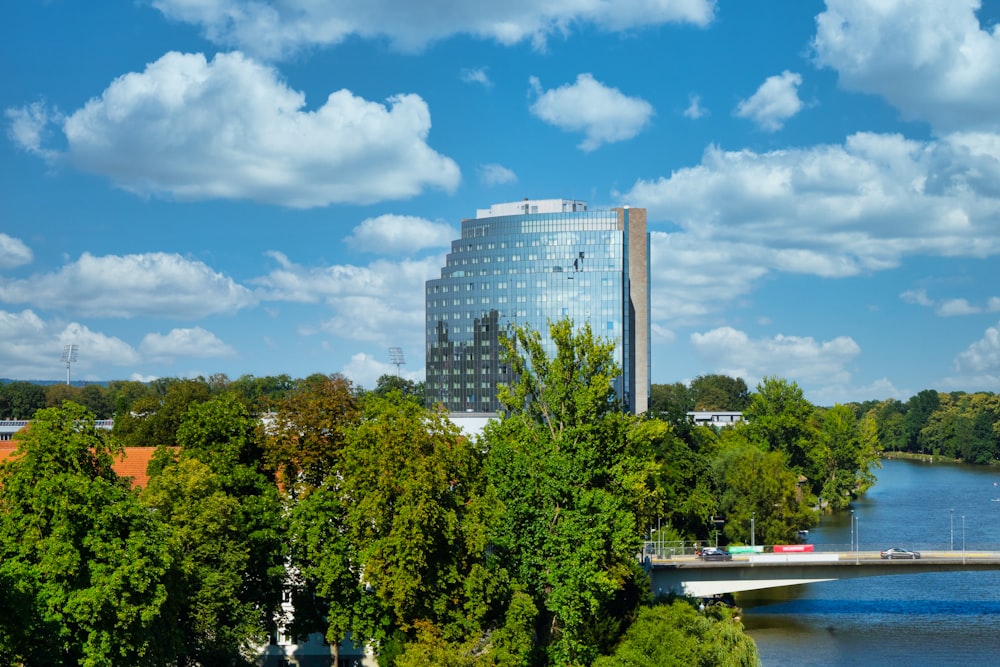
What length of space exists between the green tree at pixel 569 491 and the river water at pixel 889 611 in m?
18.5

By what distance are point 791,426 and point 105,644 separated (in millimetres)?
106625

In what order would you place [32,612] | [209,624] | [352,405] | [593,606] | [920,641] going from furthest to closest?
[920,641] → [352,405] → [593,606] → [209,624] → [32,612]

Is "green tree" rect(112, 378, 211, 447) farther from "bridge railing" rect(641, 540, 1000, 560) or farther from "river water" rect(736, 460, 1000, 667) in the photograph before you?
"river water" rect(736, 460, 1000, 667)

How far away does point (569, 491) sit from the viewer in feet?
179

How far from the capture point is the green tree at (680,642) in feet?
177

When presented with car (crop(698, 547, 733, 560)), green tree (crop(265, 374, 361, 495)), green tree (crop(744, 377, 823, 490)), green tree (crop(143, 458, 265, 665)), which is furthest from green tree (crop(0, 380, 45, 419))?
green tree (crop(143, 458, 265, 665))

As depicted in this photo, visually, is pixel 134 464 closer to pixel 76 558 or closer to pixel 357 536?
pixel 357 536

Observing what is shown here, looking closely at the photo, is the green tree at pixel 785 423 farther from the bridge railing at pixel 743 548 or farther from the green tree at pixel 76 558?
the green tree at pixel 76 558

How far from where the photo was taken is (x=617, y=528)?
5441cm

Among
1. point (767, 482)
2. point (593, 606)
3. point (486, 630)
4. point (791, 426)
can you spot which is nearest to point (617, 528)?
point (593, 606)

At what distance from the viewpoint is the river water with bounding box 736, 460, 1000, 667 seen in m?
69.6

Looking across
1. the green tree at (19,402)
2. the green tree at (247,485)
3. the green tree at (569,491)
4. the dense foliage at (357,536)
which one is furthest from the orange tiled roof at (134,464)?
the green tree at (19,402)

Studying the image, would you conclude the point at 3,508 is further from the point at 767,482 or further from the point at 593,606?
the point at 767,482

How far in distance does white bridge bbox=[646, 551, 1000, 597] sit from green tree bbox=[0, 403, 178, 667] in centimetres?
4445
